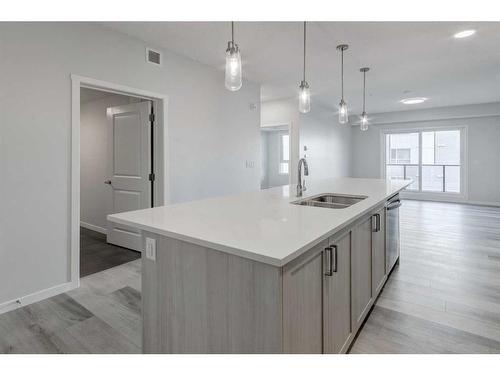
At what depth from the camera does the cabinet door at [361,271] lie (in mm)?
1819

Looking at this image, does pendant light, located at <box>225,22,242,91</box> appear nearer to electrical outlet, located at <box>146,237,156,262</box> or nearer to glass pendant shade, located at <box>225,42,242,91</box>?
glass pendant shade, located at <box>225,42,242,91</box>

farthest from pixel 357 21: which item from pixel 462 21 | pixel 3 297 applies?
pixel 3 297

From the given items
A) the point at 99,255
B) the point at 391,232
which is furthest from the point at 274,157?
the point at 391,232

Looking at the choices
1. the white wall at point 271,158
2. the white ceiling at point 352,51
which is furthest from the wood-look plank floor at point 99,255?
the white wall at point 271,158

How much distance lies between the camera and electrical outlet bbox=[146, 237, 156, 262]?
1.53m

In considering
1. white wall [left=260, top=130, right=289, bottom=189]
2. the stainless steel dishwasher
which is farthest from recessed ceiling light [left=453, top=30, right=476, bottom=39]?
white wall [left=260, top=130, right=289, bottom=189]

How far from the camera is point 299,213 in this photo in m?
1.79

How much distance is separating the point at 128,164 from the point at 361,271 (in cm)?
317

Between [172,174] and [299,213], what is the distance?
2286 millimetres

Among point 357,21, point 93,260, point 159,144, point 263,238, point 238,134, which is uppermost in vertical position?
point 357,21

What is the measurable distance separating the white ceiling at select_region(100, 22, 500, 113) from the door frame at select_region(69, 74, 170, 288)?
591mm

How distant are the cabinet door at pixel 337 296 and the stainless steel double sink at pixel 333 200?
82cm

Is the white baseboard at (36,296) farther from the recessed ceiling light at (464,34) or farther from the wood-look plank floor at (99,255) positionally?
the recessed ceiling light at (464,34)
